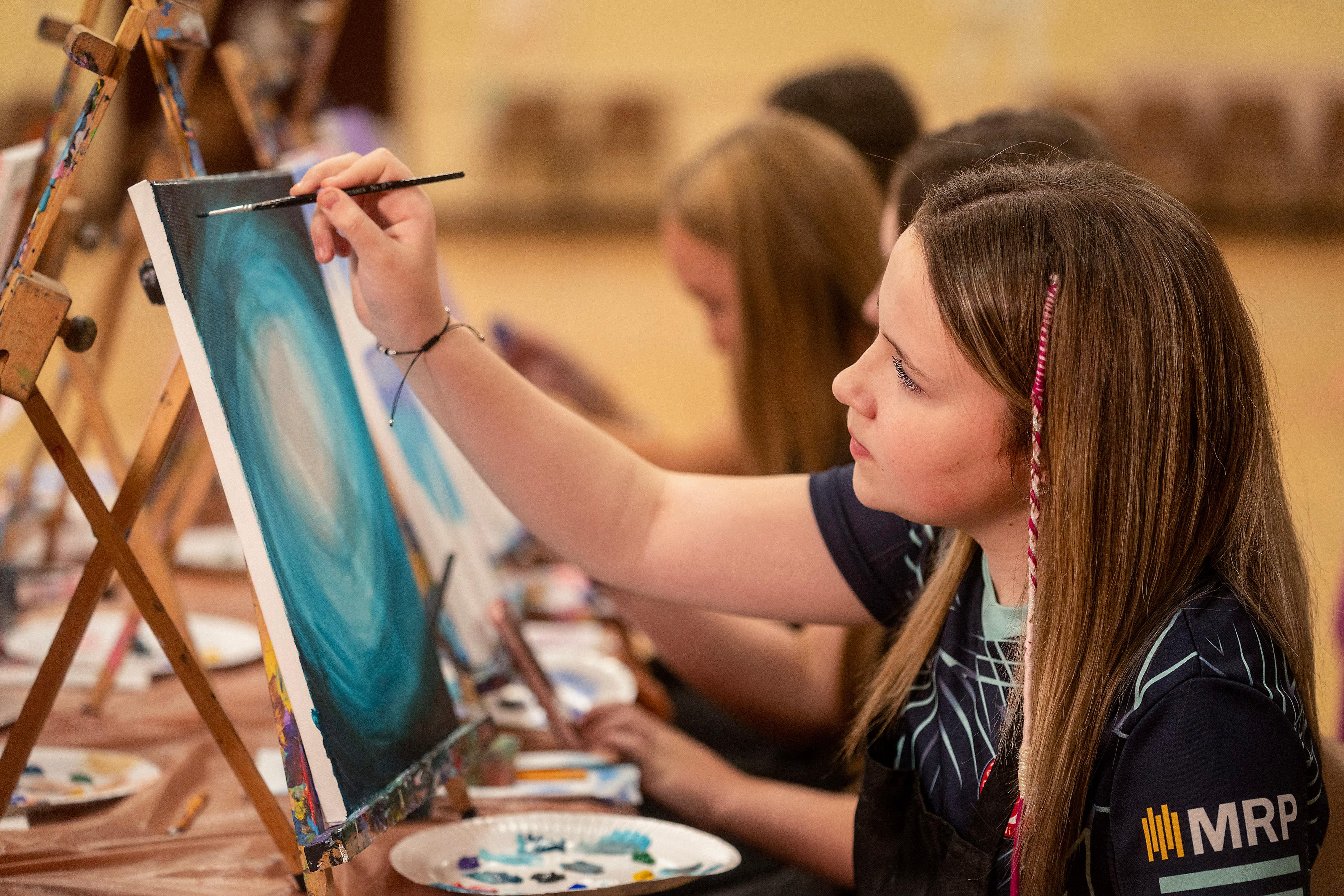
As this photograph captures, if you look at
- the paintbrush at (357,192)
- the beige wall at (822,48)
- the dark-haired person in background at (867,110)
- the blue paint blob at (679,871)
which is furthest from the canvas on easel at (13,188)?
the beige wall at (822,48)

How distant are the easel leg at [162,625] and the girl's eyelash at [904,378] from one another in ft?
1.94

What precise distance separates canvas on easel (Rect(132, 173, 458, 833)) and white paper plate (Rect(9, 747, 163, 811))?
11.8 inches

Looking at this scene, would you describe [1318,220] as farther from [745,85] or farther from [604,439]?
[604,439]

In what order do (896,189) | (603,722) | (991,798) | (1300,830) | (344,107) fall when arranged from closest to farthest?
(1300,830) → (991,798) → (603,722) → (896,189) → (344,107)

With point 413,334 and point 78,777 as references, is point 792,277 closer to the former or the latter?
Answer: point 413,334

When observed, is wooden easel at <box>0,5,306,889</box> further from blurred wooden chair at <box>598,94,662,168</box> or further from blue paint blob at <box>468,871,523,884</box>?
blurred wooden chair at <box>598,94,662,168</box>

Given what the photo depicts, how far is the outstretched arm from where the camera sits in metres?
1.02

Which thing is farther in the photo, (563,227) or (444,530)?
(563,227)

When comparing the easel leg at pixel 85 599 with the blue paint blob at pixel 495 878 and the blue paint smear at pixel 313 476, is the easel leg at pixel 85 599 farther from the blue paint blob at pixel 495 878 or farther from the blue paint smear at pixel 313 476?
the blue paint blob at pixel 495 878

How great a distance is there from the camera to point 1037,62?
378 inches

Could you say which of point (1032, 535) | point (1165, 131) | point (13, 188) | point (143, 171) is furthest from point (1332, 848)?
point (1165, 131)

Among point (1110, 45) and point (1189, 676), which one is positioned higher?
point (1110, 45)

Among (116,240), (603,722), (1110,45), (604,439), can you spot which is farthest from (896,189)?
(1110,45)

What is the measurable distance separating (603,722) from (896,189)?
732 millimetres
